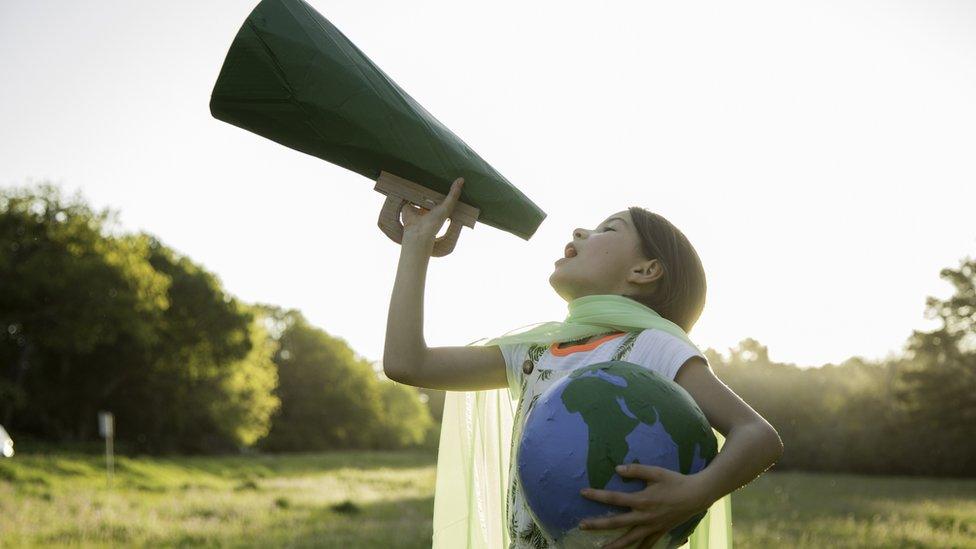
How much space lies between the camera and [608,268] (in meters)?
3.05

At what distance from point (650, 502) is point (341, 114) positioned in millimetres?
1769

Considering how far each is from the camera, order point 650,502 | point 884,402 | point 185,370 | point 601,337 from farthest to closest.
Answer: point 884,402
point 185,370
point 601,337
point 650,502

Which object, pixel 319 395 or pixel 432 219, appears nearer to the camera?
pixel 432 219

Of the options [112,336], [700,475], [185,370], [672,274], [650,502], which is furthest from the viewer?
[185,370]

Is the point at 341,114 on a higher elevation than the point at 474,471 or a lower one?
higher

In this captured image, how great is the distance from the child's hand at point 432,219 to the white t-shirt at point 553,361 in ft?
1.92

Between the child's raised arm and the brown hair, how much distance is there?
2.28 ft

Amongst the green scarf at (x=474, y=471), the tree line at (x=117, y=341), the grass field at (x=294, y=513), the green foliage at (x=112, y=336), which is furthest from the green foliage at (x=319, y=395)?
the green scarf at (x=474, y=471)

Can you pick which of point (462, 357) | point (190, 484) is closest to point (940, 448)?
point (190, 484)

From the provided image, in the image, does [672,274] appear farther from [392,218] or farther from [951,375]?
[951,375]

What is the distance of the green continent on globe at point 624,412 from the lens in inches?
84.2

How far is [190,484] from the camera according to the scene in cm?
2502

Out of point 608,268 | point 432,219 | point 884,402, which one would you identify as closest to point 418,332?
point 432,219

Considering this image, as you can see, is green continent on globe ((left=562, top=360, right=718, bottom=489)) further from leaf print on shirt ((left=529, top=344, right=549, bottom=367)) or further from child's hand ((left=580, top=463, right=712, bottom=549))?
leaf print on shirt ((left=529, top=344, right=549, bottom=367))
